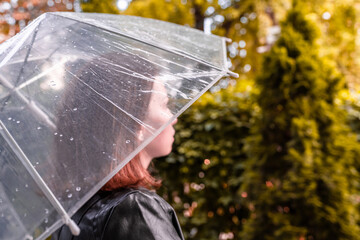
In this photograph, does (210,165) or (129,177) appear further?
(210,165)

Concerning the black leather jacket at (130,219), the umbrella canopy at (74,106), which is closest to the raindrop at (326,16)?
the umbrella canopy at (74,106)

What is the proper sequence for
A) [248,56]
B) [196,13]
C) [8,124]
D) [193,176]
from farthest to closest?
[248,56], [196,13], [193,176], [8,124]

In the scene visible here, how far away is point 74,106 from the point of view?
138 cm

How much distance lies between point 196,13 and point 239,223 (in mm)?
9729

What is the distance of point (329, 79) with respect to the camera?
3.43 meters

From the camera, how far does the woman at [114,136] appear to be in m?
1.28

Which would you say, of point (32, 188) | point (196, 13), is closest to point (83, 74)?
point (32, 188)

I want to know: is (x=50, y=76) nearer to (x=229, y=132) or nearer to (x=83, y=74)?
(x=83, y=74)

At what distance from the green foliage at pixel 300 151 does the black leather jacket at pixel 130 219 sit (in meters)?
2.02

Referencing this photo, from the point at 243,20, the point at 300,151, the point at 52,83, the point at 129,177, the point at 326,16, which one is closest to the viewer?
the point at 52,83

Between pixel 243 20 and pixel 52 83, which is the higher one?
pixel 52 83

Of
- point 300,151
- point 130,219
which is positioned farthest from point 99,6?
point 130,219

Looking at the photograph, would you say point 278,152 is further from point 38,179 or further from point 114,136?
point 38,179

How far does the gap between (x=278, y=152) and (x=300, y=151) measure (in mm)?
257
